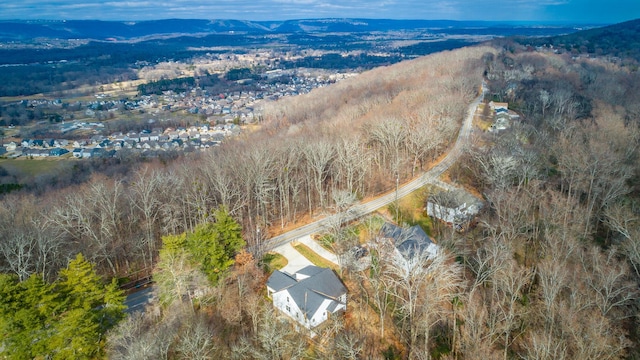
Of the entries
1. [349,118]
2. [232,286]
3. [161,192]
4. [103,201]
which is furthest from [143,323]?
[349,118]

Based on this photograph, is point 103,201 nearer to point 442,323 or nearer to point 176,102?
point 442,323

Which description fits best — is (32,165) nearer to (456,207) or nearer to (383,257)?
(383,257)

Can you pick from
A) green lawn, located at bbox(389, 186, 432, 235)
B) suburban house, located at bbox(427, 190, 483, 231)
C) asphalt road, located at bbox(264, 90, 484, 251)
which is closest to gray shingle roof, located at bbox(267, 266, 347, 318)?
asphalt road, located at bbox(264, 90, 484, 251)

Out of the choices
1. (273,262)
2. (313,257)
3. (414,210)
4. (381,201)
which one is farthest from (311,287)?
(381,201)

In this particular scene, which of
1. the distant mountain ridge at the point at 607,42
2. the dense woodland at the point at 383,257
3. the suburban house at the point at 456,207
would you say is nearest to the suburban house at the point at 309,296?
the dense woodland at the point at 383,257

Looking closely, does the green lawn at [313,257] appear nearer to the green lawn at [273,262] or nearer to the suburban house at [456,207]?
the green lawn at [273,262]
